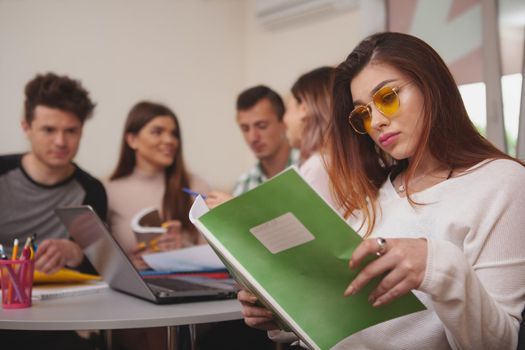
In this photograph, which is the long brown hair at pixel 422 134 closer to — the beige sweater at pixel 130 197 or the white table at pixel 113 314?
the white table at pixel 113 314

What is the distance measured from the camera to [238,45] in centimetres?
445

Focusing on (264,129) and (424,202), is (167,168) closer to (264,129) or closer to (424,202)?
(264,129)

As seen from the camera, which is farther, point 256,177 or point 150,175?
point 256,177

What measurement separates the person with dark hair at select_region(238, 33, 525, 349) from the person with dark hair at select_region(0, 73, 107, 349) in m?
1.42

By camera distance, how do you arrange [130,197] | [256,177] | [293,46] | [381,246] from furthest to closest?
1. [293,46]
2. [256,177]
3. [130,197]
4. [381,246]

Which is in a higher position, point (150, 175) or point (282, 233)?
point (282, 233)

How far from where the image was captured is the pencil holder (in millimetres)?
1284

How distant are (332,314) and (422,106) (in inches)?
17.2

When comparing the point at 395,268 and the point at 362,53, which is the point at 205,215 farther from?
the point at 362,53

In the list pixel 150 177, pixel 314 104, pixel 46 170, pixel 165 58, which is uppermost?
pixel 165 58

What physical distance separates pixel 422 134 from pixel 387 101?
0.09 m

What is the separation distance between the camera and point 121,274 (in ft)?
4.66

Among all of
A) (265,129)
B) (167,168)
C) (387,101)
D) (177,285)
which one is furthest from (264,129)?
(387,101)

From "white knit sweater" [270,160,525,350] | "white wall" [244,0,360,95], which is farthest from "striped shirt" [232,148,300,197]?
"white knit sweater" [270,160,525,350]
